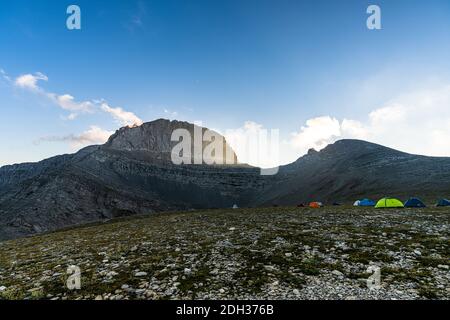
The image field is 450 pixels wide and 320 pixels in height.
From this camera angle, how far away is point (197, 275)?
416 inches

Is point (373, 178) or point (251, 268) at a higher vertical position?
point (373, 178)

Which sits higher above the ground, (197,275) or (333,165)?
(333,165)

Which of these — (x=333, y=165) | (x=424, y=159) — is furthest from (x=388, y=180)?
(x=333, y=165)

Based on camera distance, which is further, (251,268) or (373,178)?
(373,178)

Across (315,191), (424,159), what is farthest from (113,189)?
(424,159)

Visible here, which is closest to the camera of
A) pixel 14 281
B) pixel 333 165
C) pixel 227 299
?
pixel 227 299

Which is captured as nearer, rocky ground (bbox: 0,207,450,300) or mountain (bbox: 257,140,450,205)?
rocky ground (bbox: 0,207,450,300)

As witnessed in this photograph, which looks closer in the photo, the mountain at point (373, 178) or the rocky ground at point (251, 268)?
the rocky ground at point (251, 268)
